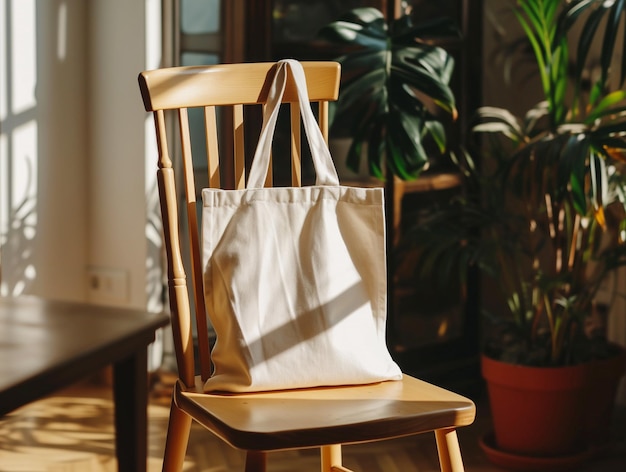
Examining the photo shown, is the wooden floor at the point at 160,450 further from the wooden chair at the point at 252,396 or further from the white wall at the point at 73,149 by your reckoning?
the wooden chair at the point at 252,396

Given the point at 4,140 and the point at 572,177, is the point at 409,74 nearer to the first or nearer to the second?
the point at 572,177

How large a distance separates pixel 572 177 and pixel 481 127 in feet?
1.48

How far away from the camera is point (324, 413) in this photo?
1.25 meters

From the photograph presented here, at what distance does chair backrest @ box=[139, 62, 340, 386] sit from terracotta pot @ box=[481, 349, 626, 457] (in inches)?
39.3

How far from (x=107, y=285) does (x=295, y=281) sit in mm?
1768

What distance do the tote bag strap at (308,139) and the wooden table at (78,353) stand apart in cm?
27

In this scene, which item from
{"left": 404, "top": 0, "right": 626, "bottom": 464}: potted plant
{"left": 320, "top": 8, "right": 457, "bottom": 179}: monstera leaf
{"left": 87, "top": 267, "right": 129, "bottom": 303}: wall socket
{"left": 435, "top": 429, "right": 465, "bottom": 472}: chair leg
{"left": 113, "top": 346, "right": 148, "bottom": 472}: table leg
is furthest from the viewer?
{"left": 87, "top": 267, "right": 129, "bottom": 303}: wall socket

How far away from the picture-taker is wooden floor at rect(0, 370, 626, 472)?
228cm

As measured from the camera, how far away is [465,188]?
9.42 feet

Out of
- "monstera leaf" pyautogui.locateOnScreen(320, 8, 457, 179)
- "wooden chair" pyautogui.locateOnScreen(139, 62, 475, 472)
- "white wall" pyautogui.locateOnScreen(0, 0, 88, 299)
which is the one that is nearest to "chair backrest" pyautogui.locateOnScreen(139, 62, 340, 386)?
"wooden chair" pyautogui.locateOnScreen(139, 62, 475, 472)

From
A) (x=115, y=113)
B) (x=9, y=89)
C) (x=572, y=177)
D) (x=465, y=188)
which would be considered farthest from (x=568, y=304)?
(x=9, y=89)

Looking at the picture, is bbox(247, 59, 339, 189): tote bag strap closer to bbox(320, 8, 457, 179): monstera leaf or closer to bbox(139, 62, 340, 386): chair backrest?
bbox(139, 62, 340, 386): chair backrest

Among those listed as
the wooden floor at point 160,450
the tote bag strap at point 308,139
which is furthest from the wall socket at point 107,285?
the tote bag strap at point 308,139

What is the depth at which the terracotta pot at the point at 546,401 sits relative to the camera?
2242mm
